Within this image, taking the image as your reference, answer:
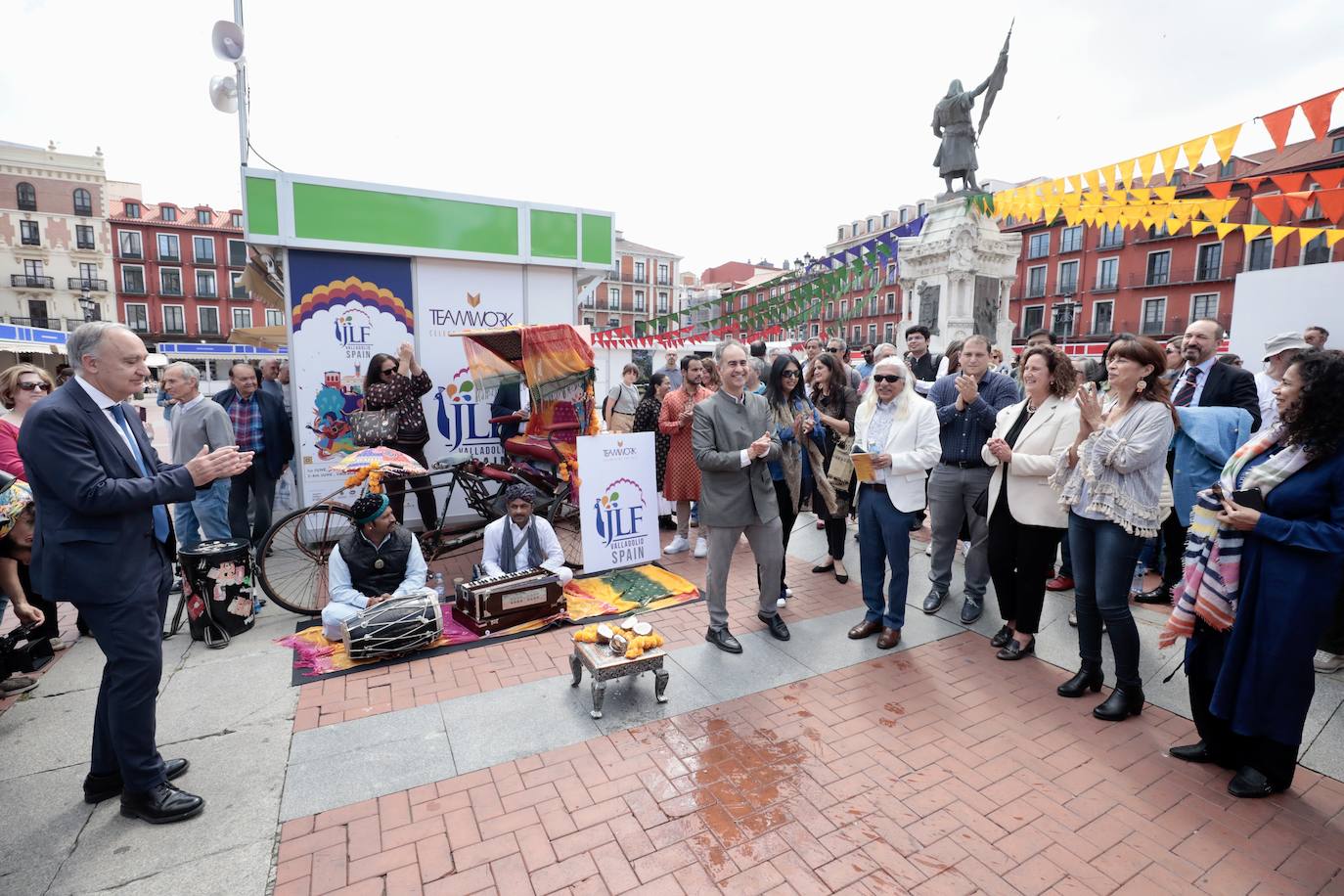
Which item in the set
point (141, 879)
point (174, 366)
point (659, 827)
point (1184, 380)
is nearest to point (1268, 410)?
point (1184, 380)

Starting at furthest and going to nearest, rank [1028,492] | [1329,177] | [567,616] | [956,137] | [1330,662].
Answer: [956,137] < [1329,177] < [567,616] < [1028,492] < [1330,662]

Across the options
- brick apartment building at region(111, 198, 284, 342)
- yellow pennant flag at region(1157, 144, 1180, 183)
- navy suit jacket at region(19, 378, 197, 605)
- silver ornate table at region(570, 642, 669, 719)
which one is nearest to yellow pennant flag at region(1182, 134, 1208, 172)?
yellow pennant flag at region(1157, 144, 1180, 183)

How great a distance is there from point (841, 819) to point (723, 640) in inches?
64.8

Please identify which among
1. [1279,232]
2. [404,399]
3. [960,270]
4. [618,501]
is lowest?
[618,501]

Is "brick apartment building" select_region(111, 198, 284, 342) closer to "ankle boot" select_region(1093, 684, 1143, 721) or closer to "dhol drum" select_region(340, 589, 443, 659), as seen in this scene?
"dhol drum" select_region(340, 589, 443, 659)

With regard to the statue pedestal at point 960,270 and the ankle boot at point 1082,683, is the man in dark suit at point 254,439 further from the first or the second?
the statue pedestal at point 960,270

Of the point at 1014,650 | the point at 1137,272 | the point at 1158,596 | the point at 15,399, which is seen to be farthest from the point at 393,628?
the point at 1137,272

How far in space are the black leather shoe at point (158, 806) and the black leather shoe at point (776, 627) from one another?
3.24 metres

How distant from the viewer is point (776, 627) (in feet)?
14.5

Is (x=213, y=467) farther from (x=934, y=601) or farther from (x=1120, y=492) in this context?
(x=934, y=601)

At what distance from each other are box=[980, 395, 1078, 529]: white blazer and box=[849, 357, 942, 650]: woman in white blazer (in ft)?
1.64

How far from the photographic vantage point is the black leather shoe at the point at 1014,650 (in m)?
4.12

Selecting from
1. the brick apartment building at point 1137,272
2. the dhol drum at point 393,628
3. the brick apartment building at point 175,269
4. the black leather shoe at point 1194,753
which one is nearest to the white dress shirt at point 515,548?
the dhol drum at point 393,628

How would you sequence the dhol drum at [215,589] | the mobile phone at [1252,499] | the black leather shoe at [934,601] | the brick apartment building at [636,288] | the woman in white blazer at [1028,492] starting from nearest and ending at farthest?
1. the mobile phone at [1252,499]
2. the woman in white blazer at [1028,492]
3. the dhol drum at [215,589]
4. the black leather shoe at [934,601]
5. the brick apartment building at [636,288]
